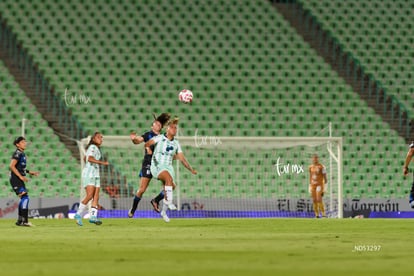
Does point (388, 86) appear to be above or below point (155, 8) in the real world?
below

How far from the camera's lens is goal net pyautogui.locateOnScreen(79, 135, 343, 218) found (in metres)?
28.7

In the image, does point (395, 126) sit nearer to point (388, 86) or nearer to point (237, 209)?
point (388, 86)

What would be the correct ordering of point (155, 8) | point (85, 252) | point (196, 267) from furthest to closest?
1. point (155, 8)
2. point (85, 252)
3. point (196, 267)

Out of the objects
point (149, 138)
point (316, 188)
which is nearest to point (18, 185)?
point (149, 138)

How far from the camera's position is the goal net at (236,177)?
94.1 ft

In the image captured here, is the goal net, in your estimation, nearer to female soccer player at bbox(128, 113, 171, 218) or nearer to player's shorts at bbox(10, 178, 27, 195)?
female soccer player at bbox(128, 113, 171, 218)

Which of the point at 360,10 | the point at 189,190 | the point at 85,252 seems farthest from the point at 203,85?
the point at 85,252

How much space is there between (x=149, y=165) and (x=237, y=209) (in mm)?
7583

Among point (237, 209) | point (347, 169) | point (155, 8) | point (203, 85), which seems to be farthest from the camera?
point (155, 8)

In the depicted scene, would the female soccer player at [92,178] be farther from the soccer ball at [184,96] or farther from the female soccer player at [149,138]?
the soccer ball at [184,96]

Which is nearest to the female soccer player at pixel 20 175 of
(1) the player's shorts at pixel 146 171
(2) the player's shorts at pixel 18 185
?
(2) the player's shorts at pixel 18 185

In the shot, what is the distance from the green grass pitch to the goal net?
12.7 m

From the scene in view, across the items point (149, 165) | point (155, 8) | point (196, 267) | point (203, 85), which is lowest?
point (196, 267)

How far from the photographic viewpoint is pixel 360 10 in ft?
126
